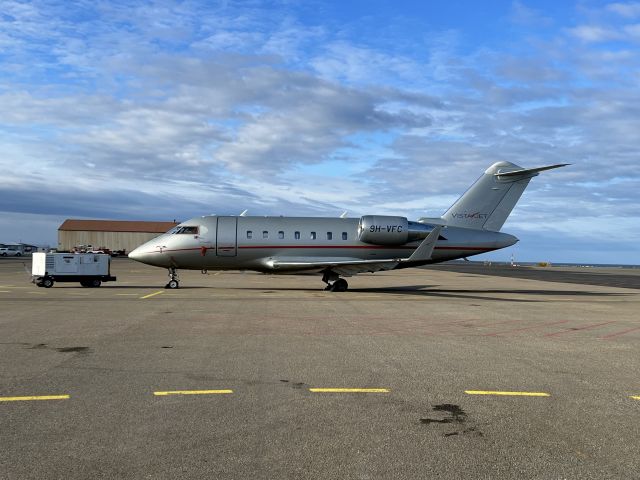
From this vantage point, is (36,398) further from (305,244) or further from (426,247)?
(305,244)

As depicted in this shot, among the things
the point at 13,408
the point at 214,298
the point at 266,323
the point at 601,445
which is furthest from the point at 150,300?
the point at 601,445

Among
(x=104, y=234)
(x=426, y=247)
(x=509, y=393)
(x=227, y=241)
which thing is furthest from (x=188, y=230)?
(x=104, y=234)

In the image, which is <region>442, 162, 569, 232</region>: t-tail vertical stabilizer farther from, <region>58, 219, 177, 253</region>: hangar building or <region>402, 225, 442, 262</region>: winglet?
<region>58, 219, 177, 253</region>: hangar building

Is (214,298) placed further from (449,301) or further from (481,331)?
(481,331)

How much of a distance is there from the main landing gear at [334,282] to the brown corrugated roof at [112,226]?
10009cm

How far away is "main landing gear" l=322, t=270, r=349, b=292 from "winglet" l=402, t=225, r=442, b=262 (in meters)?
3.53

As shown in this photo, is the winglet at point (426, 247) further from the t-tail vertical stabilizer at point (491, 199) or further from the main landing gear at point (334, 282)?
the t-tail vertical stabilizer at point (491, 199)

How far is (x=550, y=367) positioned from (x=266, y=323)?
7449 mm

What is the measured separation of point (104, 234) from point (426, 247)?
10881 cm

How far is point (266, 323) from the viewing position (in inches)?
576

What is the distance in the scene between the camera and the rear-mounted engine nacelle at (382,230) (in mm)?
27594

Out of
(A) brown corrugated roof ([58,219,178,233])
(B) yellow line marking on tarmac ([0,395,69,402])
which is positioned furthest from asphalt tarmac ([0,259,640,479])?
(A) brown corrugated roof ([58,219,178,233])

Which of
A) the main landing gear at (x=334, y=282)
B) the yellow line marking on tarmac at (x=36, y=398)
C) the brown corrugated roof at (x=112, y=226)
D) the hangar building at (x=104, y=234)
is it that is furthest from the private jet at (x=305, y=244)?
the brown corrugated roof at (x=112, y=226)

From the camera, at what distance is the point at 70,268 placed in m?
27.7
